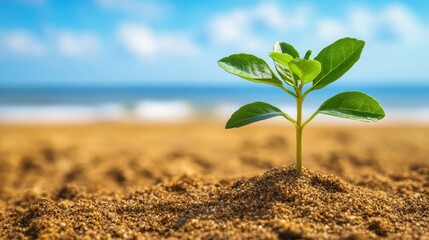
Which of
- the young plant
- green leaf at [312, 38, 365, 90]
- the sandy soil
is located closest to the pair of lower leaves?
the young plant

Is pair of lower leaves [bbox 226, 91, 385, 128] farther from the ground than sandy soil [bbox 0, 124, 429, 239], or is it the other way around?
pair of lower leaves [bbox 226, 91, 385, 128]

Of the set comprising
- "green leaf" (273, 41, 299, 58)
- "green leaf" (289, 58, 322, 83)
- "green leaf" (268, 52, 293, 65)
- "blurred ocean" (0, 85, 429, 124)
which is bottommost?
"blurred ocean" (0, 85, 429, 124)

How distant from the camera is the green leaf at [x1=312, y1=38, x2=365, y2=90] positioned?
2.26 metres

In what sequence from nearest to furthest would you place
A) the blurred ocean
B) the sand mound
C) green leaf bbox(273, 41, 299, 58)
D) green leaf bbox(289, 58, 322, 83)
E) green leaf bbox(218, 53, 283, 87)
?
the sand mound, green leaf bbox(289, 58, 322, 83), green leaf bbox(218, 53, 283, 87), green leaf bbox(273, 41, 299, 58), the blurred ocean

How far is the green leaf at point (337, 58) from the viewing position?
2.26 m

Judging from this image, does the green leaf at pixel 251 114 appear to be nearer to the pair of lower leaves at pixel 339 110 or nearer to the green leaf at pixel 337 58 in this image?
the pair of lower leaves at pixel 339 110

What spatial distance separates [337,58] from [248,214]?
93cm

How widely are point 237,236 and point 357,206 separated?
2.25 ft

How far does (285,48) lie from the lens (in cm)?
245

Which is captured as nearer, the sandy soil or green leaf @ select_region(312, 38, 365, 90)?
the sandy soil

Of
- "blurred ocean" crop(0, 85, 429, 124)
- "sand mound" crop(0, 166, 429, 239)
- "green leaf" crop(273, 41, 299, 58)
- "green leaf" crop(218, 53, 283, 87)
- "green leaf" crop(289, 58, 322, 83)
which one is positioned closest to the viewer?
"sand mound" crop(0, 166, 429, 239)

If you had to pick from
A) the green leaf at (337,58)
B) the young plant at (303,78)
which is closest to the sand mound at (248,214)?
the young plant at (303,78)

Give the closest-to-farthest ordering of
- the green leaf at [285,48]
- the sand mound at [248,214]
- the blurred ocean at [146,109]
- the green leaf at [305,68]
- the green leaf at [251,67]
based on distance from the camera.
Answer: the sand mound at [248,214]
the green leaf at [305,68]
the green leaf at [251,67]
the green leaf at [285,48]
the blurred ocean at [146,109]

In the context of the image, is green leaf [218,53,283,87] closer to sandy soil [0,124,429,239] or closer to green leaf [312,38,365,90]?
green leaf [312,38,365,90]
